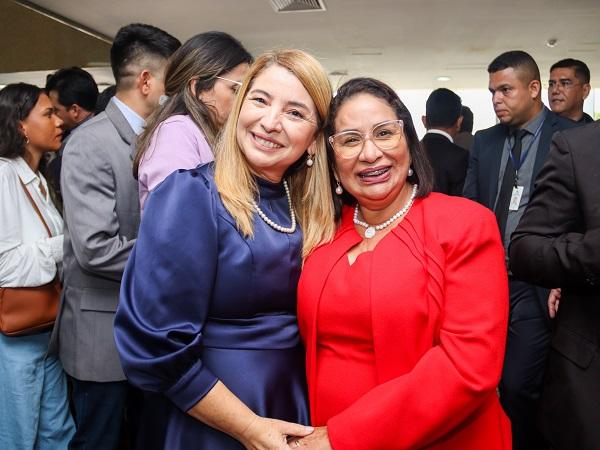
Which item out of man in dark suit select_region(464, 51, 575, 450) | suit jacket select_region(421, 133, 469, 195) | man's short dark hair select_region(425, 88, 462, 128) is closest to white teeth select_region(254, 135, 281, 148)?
man in dark suit select_region(464, 51, 575, 450)

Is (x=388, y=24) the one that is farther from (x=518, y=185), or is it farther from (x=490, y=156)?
(x=518, y=185)

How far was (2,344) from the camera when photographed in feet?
7.39

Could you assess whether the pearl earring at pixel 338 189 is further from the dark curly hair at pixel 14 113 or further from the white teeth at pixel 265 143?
the dark curly hair at pixel 14 113

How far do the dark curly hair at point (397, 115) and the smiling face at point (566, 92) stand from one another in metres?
3.61

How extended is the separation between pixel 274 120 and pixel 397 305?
510 millimetres

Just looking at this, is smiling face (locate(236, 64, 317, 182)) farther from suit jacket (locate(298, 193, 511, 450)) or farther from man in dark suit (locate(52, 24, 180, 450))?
man in dark suit (locate(52, 24, 180, 450))

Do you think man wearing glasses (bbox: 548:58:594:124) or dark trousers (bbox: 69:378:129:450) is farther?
man wearing glasses (bbox: 548:58:594:124)

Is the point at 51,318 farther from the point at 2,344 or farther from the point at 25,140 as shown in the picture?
the point at 25,140

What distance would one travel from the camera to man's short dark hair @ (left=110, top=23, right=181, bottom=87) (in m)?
2.20

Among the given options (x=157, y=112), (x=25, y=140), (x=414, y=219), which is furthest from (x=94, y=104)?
(x=414, y=219)

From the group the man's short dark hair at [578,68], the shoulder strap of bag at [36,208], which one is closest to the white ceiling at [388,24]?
the man's short dark hair at [578,68]

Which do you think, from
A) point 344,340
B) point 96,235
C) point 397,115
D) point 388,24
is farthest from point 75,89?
point 388,24

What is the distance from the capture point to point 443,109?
3.81m

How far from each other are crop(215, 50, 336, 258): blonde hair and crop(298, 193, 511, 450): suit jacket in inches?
7.1
